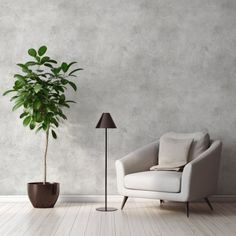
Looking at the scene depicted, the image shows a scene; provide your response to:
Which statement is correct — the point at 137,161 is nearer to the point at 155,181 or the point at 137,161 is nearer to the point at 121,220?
the point at 155,181

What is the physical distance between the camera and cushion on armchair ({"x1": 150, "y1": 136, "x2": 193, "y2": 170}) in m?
5.11

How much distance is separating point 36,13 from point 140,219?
278 cm

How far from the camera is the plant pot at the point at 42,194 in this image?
5.22 m

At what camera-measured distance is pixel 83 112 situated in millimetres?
5723

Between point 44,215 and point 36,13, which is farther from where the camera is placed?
point 36,13

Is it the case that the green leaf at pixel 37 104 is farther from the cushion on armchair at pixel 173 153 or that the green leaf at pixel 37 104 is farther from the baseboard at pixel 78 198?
the cushion on armchair at pixel 173 153

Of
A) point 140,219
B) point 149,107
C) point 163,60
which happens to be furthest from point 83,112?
point 140,219

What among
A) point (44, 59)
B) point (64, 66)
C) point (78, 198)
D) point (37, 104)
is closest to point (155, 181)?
point (78, 198)

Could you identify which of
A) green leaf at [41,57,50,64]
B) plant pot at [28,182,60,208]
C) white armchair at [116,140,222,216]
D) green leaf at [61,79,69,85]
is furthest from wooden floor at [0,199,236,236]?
green leaf at [41,57,50,64]

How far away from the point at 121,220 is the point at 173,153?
3.47ft

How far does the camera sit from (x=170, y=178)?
185 inches

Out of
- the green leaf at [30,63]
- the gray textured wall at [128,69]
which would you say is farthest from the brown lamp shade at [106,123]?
the green leaf at [30,63]

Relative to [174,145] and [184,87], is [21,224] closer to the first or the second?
[174,145]

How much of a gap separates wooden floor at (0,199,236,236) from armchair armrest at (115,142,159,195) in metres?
0.40
